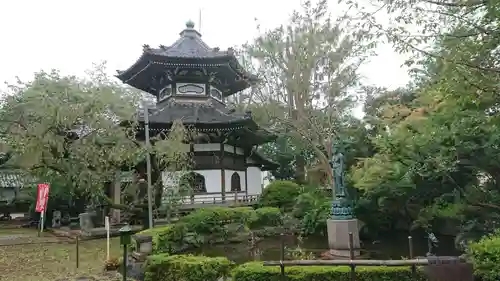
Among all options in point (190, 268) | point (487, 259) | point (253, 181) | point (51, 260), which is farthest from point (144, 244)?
point (253, 181)

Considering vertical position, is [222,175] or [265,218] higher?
[222,175]

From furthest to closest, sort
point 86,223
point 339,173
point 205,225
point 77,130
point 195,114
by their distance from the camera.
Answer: point 195,114 < point 86,223 < point 205,225 < point 77,130 < point 339,173

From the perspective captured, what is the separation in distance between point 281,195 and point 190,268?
13.9 meters

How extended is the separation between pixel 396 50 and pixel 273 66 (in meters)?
15.3

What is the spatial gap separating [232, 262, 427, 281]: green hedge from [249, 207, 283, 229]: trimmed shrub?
9.56 m

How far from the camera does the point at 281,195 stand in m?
22.2

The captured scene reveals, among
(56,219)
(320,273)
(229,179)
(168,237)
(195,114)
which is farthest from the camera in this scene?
(229,179)

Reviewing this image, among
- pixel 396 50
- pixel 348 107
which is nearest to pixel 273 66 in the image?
pixel 348 107

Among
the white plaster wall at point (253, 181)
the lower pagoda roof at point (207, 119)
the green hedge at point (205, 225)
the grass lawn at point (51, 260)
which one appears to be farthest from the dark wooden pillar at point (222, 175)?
the grass lawn at point (51, 260)

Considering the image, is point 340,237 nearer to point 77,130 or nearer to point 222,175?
point 77,130

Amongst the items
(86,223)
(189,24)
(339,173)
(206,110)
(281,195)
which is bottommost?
(86,223)

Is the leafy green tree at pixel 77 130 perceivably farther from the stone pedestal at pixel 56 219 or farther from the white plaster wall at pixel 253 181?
the white plaster wall at pixel 253 181

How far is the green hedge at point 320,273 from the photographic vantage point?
25.9 feet

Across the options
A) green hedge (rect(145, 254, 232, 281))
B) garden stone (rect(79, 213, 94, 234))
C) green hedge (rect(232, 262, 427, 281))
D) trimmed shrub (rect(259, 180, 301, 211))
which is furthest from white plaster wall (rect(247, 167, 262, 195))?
green hedge (rect(232, 262, 427, 281))
